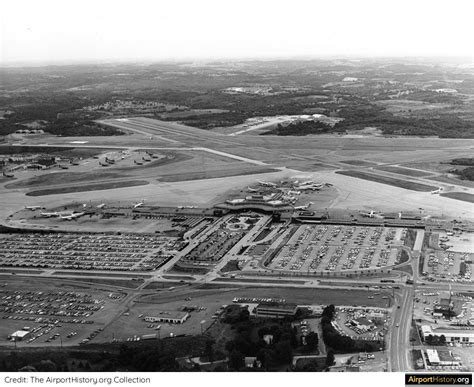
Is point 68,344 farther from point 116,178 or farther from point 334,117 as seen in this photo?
point 334,117

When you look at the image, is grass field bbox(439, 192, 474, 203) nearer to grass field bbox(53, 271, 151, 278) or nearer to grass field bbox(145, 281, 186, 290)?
grass field bbox(145, 281, 186, 290)

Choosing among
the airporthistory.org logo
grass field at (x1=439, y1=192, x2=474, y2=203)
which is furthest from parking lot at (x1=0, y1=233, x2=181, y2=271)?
grass field at (x1=439, y1=192, x2=474, y2=203)

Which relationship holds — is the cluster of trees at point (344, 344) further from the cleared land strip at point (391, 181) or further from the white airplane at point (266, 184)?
the white airplane at point (266, 184)

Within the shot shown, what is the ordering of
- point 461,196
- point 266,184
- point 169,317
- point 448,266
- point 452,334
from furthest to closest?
point 266,184 → point 461,196 → point 448,266 → point 169,317 → point 452,334

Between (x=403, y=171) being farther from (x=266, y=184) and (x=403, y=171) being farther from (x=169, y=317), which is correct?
(x=169, y=317)

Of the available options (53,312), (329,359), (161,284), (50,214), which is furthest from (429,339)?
(50,214)

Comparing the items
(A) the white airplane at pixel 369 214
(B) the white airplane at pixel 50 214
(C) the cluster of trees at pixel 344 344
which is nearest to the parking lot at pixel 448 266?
(A) the white airplane at pixel 369 214

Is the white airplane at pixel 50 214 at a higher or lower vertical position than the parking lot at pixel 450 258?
lower
